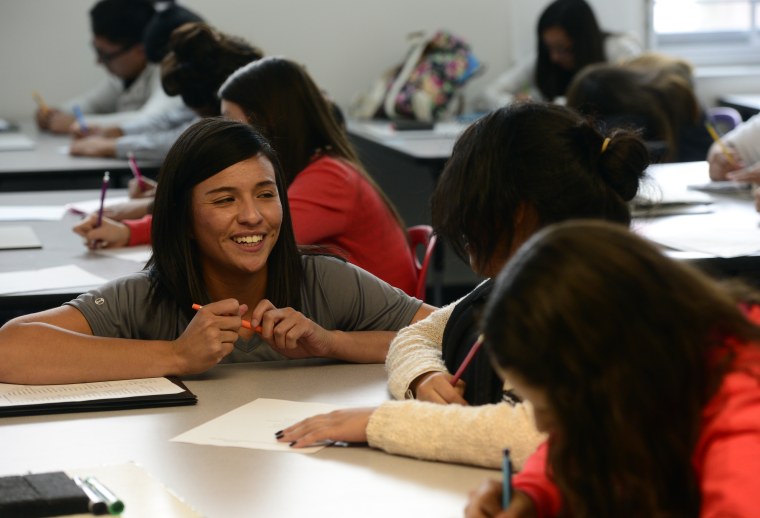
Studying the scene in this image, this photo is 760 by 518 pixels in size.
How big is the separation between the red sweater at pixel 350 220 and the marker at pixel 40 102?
290cm

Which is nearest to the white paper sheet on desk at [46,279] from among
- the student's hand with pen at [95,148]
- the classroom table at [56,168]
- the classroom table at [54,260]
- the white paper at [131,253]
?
the classroom table at [54,260]

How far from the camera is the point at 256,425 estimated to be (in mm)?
1572

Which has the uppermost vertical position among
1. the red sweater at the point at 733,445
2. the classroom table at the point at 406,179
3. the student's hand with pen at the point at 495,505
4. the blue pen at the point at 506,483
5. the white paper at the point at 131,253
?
the red sweater at the point at 733,445

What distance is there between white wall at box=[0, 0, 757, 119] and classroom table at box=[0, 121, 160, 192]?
1.03 m

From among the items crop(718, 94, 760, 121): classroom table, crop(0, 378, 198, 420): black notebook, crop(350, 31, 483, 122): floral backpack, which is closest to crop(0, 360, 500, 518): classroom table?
crop(0, 378, 198, 420): black notebook

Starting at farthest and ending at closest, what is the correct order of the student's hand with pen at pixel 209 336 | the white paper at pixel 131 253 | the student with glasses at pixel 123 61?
the student with glasses at pixel 123 61
the white paper at pixel 131 253
the student's hand with pen at pixel 209 336

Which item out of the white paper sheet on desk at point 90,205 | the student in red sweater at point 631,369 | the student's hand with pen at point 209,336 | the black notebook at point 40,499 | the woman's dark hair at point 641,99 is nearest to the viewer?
the student in red sweater at point 631,369

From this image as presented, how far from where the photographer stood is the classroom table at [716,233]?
94.9 inches

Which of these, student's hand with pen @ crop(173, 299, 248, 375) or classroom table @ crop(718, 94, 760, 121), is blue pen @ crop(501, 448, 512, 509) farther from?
classroom table @ crop(718, 94, 760, 121)

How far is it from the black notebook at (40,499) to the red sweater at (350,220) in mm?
1440

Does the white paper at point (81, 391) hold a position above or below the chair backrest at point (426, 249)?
above

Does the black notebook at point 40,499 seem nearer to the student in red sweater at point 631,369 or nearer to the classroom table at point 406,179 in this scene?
the student in red sweater at point 631,369

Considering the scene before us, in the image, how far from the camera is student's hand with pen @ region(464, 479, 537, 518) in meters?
1.09

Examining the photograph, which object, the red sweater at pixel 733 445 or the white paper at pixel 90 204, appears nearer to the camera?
the red sweater at pixel 733 445
